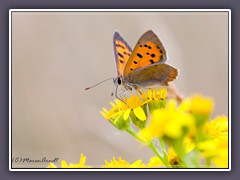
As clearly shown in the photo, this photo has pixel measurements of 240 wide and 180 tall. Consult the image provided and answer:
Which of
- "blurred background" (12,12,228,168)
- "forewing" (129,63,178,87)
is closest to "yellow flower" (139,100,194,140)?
"forewing" (129,63,178,87)

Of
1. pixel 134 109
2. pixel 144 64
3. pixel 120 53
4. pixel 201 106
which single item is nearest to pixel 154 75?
pixel 144 64

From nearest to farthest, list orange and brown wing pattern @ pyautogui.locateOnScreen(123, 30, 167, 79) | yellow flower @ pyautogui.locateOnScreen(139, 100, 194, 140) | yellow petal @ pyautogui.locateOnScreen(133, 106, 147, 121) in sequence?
yellow flower @ pyautogui.locateOnScreen(139, 100, 194, 140) → yellow petal @ pyautogui.locateOnScreen(133, 106, 147, 121) → orange and brown wing pattern @ pyautogui.locateOnScreen(123, 30, 167, 79)

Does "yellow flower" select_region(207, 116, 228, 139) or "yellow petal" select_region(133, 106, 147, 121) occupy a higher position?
"yellow petal" select_region(133, 106, 147, 121)

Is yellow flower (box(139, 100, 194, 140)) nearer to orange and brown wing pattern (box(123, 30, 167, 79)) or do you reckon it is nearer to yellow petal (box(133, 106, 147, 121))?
yellow petal (box(133, 106, 147, 121))

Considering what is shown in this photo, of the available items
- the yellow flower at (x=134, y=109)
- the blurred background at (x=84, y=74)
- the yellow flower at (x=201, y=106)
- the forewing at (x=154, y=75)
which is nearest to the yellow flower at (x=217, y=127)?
the yellow flower at (x=134, y=109)
